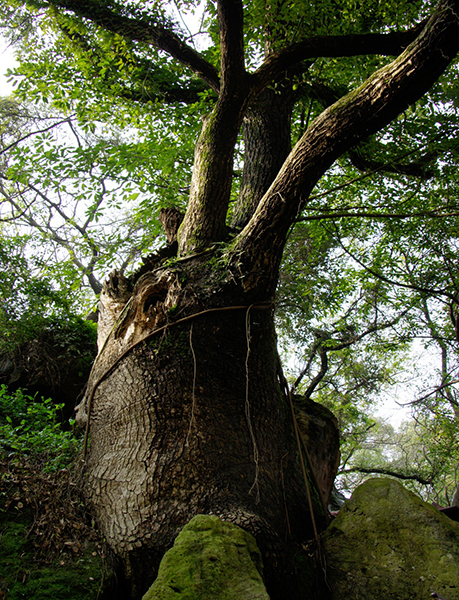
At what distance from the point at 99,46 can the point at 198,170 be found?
2.33m

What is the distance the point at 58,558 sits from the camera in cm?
216

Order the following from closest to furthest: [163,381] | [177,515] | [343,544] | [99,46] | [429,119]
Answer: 1. [177,515]
2. [343,544]
3. [163,381]
4. [99,46]
5. [429,119]

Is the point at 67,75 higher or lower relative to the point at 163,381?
higher

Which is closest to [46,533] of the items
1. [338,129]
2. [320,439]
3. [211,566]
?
[211,566]

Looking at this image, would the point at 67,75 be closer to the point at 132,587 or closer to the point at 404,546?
the point at 132,587

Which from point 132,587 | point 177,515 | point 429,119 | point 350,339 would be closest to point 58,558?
point 132,587

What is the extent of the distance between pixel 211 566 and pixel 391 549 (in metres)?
1.27

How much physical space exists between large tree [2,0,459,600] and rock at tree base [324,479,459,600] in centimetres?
32

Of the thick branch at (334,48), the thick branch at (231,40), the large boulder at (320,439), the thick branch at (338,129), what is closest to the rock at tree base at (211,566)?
the large boulder at (320,439)

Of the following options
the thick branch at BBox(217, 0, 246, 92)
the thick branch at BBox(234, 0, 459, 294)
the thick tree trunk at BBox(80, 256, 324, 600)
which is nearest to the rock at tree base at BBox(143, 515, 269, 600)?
the thick tree trunk at BBox(80, 256, 324, 600)

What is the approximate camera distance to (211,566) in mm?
1782

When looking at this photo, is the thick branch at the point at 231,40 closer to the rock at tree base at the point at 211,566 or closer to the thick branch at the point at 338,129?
the thick branch at the point at 338,129

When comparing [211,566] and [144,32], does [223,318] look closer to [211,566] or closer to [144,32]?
[211,566]

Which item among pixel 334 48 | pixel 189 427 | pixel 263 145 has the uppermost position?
pixel 334 48
